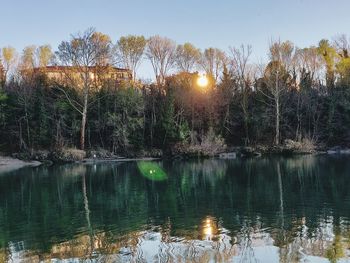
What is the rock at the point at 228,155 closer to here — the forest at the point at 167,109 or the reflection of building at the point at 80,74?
the forest at the point at 167,109

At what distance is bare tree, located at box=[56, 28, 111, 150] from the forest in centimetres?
12

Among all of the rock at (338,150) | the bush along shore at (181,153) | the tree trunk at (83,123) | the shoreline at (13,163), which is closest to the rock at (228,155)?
the bush along shore at (181,153)

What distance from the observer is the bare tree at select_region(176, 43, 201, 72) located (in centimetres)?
7006

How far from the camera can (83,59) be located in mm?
54125

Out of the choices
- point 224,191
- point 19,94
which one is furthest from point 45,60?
point 224,191

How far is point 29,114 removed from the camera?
53469 millimetres

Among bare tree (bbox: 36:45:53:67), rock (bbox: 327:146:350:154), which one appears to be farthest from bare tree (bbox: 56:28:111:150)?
rock (bbox: 327:146:350:154)

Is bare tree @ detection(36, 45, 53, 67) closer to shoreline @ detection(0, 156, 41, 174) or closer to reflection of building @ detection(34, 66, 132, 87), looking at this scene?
reflection of building @ detection(34, 66, 132, 87)

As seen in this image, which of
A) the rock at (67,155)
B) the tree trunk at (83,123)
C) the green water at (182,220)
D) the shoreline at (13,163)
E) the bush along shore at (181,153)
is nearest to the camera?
the green water at (182,220)

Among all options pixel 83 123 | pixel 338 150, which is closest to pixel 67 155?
pixel 83 123

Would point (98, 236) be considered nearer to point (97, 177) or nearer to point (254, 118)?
point (97, 177)

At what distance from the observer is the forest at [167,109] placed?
5366 cm

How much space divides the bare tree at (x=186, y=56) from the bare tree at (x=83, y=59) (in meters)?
16.3

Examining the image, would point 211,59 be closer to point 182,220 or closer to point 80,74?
point 80,74
